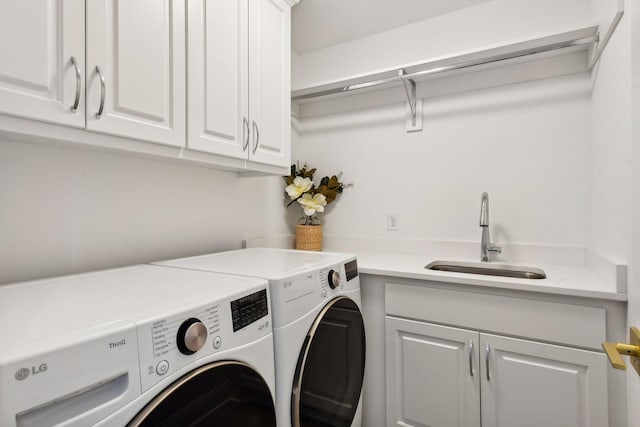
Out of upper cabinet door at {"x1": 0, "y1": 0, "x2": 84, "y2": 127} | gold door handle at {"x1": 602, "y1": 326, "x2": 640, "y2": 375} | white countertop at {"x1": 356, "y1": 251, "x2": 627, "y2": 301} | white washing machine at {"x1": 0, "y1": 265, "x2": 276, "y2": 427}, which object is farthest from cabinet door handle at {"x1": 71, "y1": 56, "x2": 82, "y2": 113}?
gold door handle at {"x1": 602, "y1": 326, "x2": 640, "y2": 375}

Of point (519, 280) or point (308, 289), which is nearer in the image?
point (308, 289)

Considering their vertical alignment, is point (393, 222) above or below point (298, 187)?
below

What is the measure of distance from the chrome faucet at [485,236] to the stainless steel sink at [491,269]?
0.17 feet

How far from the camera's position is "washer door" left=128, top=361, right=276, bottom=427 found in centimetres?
63

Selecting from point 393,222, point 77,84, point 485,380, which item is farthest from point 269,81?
point 485,380

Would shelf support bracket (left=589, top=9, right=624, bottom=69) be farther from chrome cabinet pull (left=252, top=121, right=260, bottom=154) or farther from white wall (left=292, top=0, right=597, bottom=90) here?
chrome cabinet pull (left=252, top=121, right=260, bottom=154)

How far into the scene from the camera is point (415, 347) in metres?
1.48

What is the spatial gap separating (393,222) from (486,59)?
1.00m

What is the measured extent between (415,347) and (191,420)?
1074mm

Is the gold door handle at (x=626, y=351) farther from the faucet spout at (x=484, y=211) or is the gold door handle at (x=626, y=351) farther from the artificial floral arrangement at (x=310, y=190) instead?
the artificial floral arrangement at (x=310, y=190)

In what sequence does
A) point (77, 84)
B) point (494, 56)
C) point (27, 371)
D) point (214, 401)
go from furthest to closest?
point (494, 56) → point (77, 84) → point (214, 401) → point (27, 371)

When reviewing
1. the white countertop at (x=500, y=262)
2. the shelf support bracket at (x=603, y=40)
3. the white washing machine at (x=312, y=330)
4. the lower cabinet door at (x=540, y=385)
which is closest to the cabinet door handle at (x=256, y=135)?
the white washing machine at (x=312, y=330)

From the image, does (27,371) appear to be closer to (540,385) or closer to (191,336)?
(191,336)

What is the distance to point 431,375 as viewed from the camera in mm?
1446
